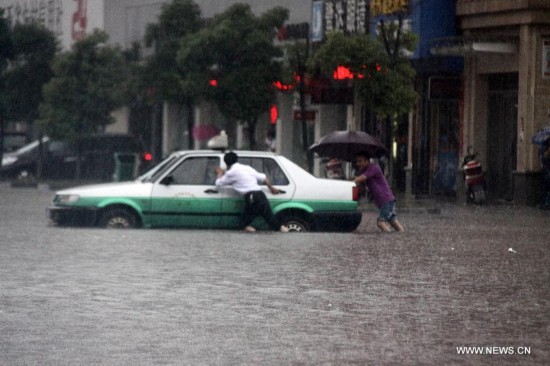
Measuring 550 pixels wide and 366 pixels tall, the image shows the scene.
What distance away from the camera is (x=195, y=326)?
37.5 feet

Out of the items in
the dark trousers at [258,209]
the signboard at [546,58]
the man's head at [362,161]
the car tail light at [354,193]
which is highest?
the signboard at [546,58]

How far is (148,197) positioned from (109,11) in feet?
152

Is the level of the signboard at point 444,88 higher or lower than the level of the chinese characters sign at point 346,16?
lower

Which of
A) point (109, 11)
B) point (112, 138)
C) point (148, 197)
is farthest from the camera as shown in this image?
point (109, 11)

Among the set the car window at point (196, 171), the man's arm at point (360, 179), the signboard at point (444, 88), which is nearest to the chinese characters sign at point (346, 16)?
the signboard at point (444, 88)

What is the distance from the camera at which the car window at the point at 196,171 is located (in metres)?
23.0

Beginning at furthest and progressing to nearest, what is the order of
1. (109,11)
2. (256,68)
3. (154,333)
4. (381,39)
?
1. (109,11)
2. (256,68)
3. (381,39)
4. (154,333)

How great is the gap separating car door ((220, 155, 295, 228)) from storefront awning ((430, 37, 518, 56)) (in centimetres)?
1464

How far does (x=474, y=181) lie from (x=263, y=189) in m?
15.4

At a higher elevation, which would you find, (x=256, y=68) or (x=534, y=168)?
(x=256, y=68)

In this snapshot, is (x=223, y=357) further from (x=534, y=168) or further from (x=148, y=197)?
(x=534, y=168)

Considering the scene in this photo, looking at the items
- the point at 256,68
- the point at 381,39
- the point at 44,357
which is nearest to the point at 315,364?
the point at 44,357

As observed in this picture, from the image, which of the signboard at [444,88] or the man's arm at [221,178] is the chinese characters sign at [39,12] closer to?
the signboard at [444,88]

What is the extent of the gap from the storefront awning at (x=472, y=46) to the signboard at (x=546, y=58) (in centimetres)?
78
